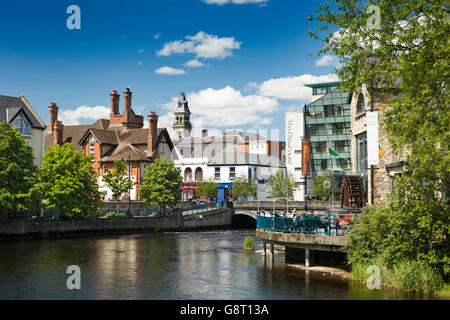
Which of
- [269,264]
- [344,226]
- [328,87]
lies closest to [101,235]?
[269,264]

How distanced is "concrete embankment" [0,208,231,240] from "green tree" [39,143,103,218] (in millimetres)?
1510

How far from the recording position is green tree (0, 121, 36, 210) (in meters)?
48.2

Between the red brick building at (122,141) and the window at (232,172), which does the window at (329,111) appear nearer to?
the window at (232,172)

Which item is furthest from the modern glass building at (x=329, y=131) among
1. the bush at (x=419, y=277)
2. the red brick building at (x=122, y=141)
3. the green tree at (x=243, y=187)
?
the bush at (x=419, y=277)

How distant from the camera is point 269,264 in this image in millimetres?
33594

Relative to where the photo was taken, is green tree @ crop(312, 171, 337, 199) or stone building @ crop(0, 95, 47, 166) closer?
stone building @ crop(0, 95, 47, 166)

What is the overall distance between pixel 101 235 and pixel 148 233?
6.85 m

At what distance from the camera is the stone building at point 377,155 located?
3059cm

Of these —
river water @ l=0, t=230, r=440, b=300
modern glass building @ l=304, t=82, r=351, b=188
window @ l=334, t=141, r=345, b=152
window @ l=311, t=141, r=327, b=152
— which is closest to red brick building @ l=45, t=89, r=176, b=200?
window @ l=311, t=141, r=327, b=152

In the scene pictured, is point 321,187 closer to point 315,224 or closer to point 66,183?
point 66,183

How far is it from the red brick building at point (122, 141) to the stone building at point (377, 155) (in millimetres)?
48623

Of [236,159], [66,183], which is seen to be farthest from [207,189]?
[66,183]

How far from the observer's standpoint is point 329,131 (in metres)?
95.8

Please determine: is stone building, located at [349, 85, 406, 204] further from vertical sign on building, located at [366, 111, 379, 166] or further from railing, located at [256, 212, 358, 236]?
railing, located at [256, 212, 358, 236]
